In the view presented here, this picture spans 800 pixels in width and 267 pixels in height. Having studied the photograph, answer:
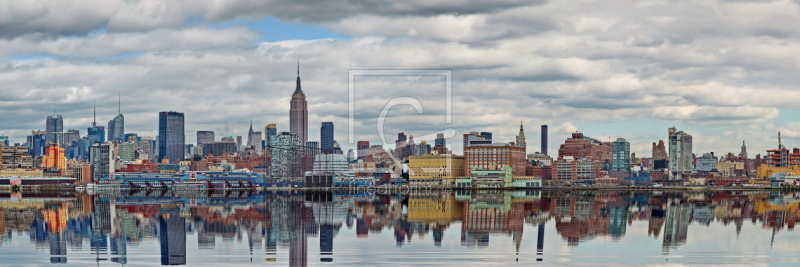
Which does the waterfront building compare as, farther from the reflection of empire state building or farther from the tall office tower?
the tall office tower

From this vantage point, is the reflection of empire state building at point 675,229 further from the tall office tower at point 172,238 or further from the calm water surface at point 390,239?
the tall office tower at point 172,238

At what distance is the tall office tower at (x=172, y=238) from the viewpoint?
37312mm

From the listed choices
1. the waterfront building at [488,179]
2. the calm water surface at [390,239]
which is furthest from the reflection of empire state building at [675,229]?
the waterfront building at [488,179]

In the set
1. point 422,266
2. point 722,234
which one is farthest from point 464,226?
point 422,266

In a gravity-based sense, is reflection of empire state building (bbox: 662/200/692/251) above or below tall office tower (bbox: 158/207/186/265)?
below

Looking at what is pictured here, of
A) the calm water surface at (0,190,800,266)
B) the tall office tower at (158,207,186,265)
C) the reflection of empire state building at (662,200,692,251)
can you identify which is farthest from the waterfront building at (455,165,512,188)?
the tall office tower at (158,207,186,265)

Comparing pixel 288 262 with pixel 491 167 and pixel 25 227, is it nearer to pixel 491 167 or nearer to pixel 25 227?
pixel 25 227

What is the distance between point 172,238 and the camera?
4575 cm

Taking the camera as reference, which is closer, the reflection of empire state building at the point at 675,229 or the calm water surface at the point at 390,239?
the calm water surface at the point at 390,239

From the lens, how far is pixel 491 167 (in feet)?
654

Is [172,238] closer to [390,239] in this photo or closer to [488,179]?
[390,239]

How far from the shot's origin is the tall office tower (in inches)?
1469

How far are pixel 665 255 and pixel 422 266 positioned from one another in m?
11.8

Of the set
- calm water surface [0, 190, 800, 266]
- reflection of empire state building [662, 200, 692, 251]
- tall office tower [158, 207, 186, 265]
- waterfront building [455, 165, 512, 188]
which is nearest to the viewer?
calm water surface [0, 190, 800, 266]
